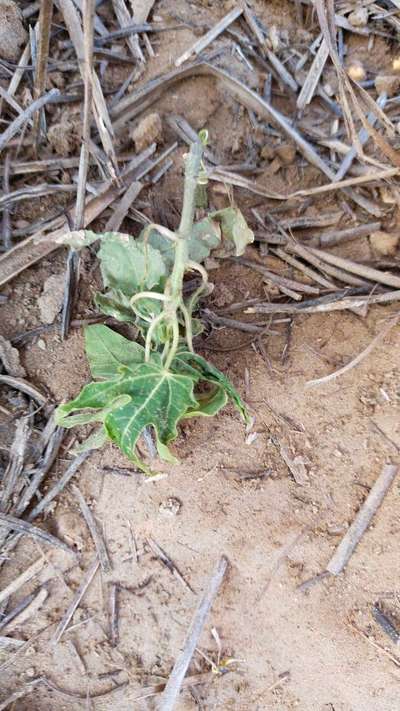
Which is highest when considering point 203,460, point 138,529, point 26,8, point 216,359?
point 26,8

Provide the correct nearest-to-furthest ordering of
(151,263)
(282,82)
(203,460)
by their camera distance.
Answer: (151,263), (203,460), (282,82)

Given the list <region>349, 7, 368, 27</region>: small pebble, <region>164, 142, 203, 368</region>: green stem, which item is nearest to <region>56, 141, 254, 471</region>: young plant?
<region>164, 142, 203, 368</region>: green stem

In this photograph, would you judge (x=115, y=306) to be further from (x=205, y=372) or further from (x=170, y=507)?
(x=170, y=507)

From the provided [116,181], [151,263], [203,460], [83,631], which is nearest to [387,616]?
[203,460]

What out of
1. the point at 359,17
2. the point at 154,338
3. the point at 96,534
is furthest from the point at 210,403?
the point at 359,17

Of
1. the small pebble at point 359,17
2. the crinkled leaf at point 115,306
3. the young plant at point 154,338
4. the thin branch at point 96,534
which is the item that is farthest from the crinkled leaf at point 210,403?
the small pebble at point 359,17

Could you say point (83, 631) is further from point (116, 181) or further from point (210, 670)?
point (116, 181)
